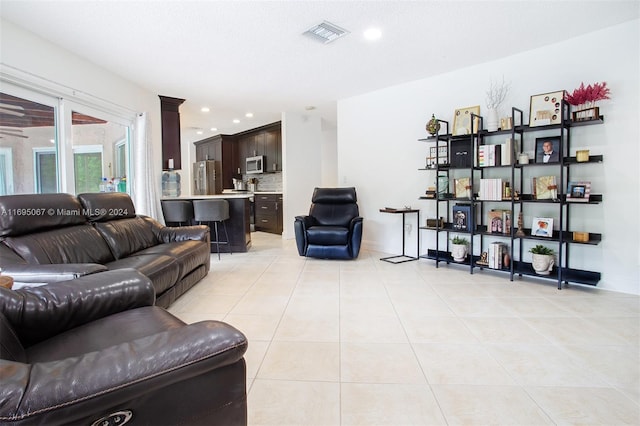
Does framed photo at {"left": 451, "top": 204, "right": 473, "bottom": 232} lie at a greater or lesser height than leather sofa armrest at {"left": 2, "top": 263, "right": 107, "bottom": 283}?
greater

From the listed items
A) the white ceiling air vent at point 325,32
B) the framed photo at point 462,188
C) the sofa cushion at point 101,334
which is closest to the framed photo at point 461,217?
the framed photo at point 462,188

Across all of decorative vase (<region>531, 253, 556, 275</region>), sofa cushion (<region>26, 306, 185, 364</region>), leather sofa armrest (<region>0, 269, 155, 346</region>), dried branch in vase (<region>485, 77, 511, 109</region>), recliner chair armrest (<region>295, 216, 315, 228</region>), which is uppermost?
dried branch in vase (<region>485, 77, 511, 109</region>)

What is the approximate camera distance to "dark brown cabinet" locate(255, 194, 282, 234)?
23.2 feet

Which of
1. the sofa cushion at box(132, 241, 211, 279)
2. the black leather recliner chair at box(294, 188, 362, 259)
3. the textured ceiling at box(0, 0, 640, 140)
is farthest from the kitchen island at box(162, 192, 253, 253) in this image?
the textured ceiling at box(0, 0, 640, 140)

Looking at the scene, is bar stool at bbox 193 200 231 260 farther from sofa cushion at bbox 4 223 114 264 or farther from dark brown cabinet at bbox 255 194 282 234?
dark brown cabinet at bbox 255 194 282 234

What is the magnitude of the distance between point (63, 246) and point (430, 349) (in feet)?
9.03

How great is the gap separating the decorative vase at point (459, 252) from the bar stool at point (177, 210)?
12.0 ft

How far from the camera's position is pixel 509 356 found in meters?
1.99

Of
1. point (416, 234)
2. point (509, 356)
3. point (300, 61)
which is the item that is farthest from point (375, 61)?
point (509, 356)

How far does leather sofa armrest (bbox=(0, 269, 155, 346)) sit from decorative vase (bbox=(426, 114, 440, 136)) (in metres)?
3.57

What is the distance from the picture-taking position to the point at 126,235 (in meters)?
3.26

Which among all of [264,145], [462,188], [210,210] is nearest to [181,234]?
[210,210]

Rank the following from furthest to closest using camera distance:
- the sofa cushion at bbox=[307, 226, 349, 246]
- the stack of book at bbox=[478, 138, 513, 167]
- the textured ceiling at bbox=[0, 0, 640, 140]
Result: the sofa cushion at bbox=[307, 226, 349, 246] < the stack of book at bbox=[478, 138, 513, 167] < the textured ceiling at bbox=[0, 0, 640, 140]

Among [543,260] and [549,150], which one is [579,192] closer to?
[549,150]
